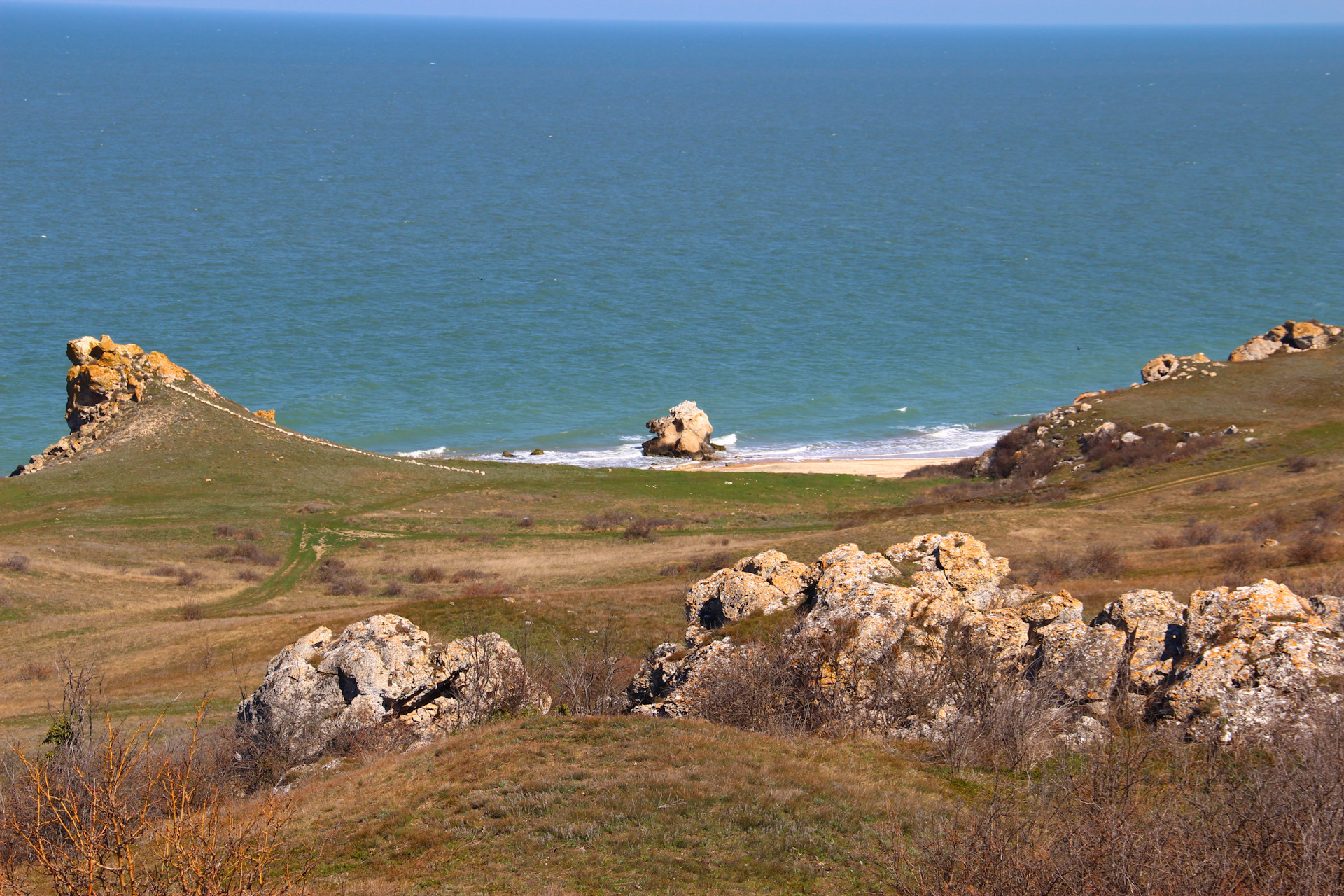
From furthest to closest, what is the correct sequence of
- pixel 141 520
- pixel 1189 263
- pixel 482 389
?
pixel 1189 263, pixel 482 389, pixel 141 520

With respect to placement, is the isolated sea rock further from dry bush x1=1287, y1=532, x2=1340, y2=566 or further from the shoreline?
dry bush x1=1287, y1=532, x2=1340, y2=566

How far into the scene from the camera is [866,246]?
113 m

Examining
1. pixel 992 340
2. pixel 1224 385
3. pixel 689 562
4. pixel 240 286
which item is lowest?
pixel 689 562

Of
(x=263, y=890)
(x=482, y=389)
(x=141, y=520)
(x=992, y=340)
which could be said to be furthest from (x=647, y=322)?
(x=263, y=890)

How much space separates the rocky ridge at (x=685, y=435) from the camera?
63812 mm

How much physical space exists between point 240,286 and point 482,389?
3143 cm

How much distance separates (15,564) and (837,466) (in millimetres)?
41770

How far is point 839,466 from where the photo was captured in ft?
202

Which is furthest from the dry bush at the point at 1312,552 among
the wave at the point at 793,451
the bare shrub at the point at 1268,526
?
the wave at the point at 793,451

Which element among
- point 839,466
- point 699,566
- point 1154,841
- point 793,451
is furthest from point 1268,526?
point 793,451

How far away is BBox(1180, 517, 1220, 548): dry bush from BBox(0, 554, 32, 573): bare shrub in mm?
35570

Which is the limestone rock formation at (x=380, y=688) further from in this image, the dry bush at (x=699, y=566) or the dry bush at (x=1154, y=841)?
the dry bush at (x=699, y=566)

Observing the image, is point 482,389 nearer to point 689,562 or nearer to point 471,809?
point 689,562

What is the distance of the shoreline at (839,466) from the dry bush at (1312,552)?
31.1 metres
